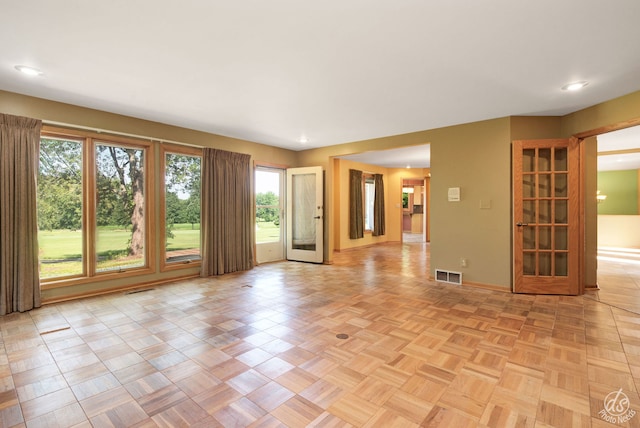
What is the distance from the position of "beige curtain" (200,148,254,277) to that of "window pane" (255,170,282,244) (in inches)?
18.6

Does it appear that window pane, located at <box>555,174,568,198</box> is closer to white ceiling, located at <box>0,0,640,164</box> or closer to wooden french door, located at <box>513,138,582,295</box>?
wooden french door, located at <box>513,138,582,295</box>

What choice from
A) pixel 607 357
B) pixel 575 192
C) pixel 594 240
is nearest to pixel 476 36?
pixel 607 357

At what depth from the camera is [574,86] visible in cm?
323

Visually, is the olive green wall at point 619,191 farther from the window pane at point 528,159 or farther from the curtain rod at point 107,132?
the curtain rod at point 107,132

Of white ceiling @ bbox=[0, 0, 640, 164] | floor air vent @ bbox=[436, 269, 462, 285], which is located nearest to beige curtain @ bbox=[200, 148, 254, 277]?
white ceiling @ bbox=[0, 0, 640, 164]

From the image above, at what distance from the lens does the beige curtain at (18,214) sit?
334 centimetres

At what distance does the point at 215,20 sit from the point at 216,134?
11.4 feet

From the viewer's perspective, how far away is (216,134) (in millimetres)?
5406

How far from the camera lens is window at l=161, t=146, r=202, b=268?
486 centimetres

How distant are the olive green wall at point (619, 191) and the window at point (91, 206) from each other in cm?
1239

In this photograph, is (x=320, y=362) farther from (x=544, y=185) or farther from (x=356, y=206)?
(x=356, y=206)

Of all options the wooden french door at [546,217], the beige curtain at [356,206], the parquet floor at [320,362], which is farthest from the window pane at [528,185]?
the beige curtain at [356,206]

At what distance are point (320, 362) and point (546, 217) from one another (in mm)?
Result: 3907

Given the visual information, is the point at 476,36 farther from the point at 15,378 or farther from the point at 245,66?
the point at 15,378
